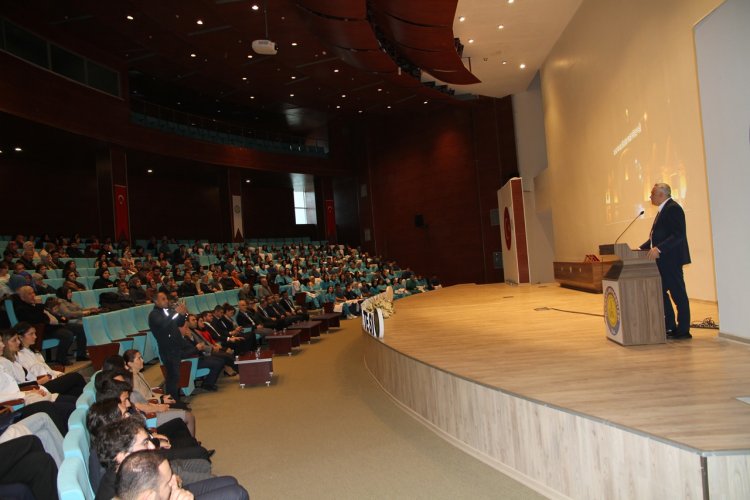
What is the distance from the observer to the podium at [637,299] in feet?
13.2

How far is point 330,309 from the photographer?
12.5 m

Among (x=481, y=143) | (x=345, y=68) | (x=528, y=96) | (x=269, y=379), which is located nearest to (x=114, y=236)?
Answer: (x=345, y=68)

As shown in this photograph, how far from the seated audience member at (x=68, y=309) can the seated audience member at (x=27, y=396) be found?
2.49m

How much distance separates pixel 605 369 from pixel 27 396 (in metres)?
3.64

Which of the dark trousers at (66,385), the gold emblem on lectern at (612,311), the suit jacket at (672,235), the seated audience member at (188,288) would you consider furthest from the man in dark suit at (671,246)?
the seated audience member at (188,288)

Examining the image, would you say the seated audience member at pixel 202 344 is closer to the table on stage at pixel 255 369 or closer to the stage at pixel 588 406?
the table on stage at pixel 255 369

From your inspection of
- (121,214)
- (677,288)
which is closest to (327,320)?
(121,214)

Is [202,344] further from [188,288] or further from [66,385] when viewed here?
[188,288]

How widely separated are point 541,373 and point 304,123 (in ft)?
60.4

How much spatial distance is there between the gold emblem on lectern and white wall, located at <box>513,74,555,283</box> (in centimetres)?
1039

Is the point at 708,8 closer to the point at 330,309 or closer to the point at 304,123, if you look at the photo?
the point at 330,309

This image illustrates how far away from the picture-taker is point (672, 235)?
4109 millimetres

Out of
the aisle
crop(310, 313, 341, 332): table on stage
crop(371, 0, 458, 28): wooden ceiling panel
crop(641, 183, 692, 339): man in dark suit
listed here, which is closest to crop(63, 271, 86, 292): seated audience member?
the aisle

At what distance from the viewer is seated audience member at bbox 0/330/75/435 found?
3207 millimetres
